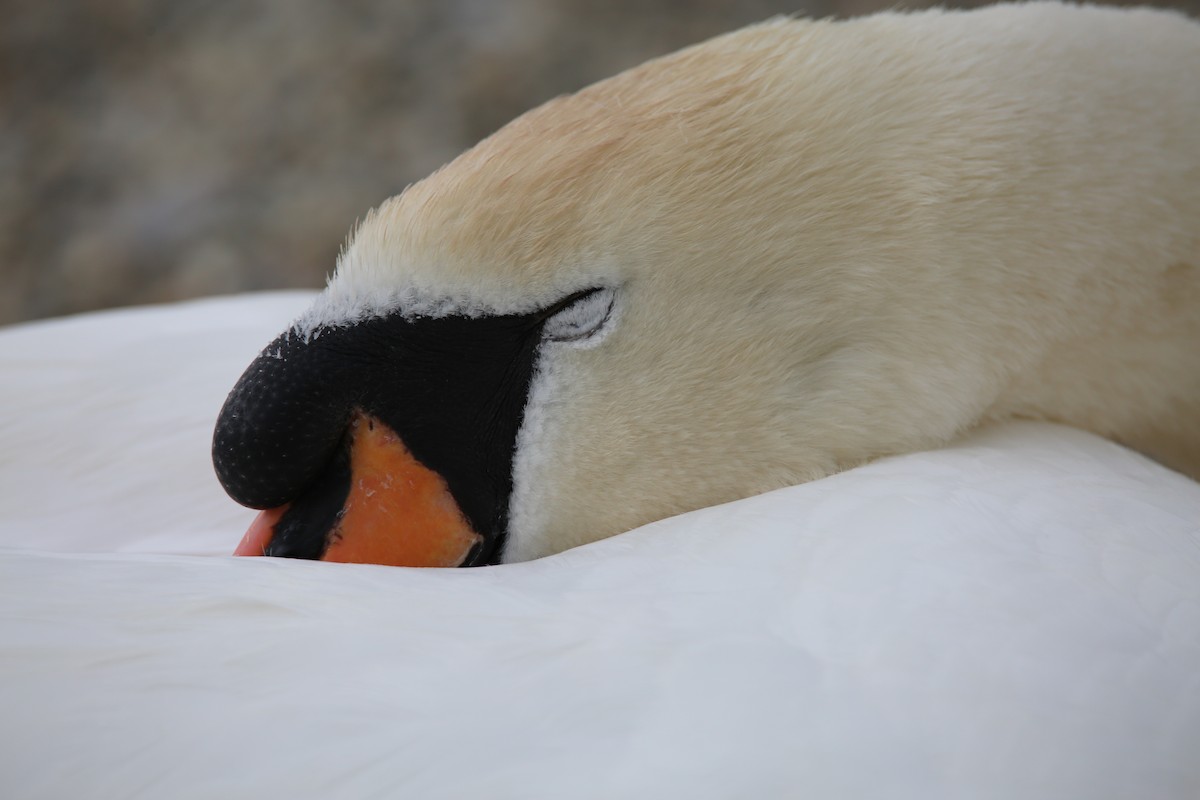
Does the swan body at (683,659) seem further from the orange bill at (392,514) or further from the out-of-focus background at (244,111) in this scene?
the out-of-focus background at (244,111)

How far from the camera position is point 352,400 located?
121cm

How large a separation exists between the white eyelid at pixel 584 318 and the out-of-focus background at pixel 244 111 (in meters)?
2.10

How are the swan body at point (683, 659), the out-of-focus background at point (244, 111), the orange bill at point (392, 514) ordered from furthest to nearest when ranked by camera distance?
the out-of-focus background at point (244, 111) → the orange bill at point (392, 514) → the swan body at point (683, 659)

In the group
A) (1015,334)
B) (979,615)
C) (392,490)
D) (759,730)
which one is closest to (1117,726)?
(979,615)

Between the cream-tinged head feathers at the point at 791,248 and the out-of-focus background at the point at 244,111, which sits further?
the out-of-focus background at the point at 244,111

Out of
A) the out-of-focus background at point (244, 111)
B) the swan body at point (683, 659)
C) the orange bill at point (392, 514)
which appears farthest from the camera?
the out-of-focus background at point (244, 111)

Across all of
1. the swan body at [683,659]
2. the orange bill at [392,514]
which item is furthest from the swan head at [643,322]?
the swan body at [683,659]

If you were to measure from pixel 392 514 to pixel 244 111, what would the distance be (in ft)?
8.06

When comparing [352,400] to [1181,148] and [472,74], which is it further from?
[472,74]

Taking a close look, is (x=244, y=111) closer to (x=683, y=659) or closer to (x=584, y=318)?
(x=584, y=318)

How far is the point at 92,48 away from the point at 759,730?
3.24 meters

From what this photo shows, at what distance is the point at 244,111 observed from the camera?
3.36m

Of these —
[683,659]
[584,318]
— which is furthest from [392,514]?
[683,659]

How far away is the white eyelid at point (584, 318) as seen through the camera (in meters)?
1.23
